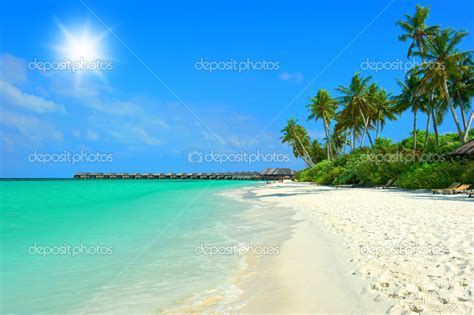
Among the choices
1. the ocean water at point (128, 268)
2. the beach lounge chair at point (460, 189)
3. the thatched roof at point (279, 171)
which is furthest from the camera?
the thatched roof at point (279, 171)

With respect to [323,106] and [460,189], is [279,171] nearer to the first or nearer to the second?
[323,106]

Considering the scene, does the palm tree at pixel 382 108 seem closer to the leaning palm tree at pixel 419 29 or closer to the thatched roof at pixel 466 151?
the leaning palm tree at pixel 419 29

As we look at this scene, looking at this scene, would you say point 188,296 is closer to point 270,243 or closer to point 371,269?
point 371,269

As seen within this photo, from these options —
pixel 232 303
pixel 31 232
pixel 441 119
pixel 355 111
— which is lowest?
pixel 232 303

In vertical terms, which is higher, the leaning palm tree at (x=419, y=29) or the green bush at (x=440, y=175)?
the leaning palm tree at (x=419, y=29)

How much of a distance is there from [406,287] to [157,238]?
7427 mm

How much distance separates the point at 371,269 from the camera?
4770mm

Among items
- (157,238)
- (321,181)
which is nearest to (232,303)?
(157,238)

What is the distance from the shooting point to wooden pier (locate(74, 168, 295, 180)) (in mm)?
103562

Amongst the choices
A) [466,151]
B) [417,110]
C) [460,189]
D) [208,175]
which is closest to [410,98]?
[417,110]

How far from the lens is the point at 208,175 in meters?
144

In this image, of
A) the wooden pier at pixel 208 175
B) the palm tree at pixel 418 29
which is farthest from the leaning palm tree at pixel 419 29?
the wooden pier at pixel 208 175

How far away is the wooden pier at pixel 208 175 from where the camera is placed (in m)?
104

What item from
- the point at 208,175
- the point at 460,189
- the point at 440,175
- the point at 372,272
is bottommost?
the point at 372,272
